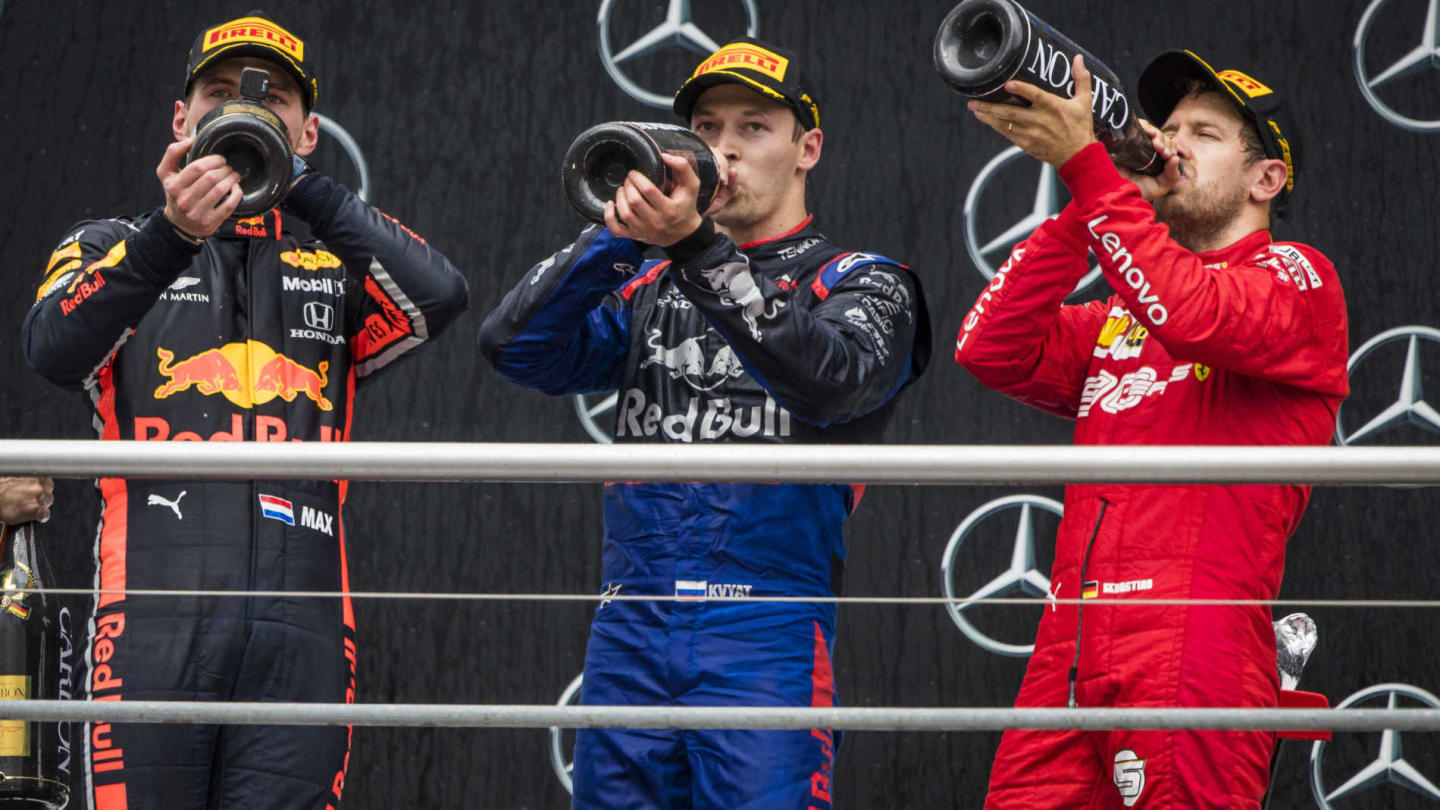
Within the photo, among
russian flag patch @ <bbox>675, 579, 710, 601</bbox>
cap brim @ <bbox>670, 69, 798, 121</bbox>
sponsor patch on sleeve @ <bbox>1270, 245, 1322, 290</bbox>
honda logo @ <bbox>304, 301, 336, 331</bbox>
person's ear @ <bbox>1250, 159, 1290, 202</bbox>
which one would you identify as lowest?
russian flag patch @ <bbox>675, 579, 710, 601</bbox>

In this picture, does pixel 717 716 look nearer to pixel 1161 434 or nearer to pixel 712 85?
pixel 1161 434

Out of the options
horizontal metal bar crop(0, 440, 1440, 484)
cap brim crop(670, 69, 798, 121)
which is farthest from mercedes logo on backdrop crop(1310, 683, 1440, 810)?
horizontal metal bar crop(0, 440, 1440, 484)

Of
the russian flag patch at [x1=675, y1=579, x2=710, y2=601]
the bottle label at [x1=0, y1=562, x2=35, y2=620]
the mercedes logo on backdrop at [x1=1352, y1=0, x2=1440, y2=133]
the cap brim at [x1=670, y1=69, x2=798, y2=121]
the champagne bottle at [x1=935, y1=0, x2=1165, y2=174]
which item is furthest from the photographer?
the mercedes logo on backdrop at [x1=1352, y1=0, x2=1440, y2=133]

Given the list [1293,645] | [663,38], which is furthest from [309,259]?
[1293,645]

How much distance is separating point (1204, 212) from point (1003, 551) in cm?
82

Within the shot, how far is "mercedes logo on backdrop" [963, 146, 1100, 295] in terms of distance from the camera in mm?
2814

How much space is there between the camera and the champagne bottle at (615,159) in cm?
179

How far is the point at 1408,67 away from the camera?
2.80 metres

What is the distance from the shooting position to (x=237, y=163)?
2014mm

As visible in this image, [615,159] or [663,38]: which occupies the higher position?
[663,38]

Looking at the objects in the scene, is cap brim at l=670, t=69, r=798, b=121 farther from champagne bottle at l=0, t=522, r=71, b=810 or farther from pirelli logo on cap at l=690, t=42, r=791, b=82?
champagne bottle at l=0, t=522, r=71, b=810

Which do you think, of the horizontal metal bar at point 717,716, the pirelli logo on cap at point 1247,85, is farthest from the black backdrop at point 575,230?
the horizontal metal bar at point 717,716

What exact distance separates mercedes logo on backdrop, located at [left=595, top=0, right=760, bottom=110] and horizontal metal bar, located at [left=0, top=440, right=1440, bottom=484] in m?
1.63

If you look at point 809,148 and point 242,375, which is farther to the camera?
point 809,148
